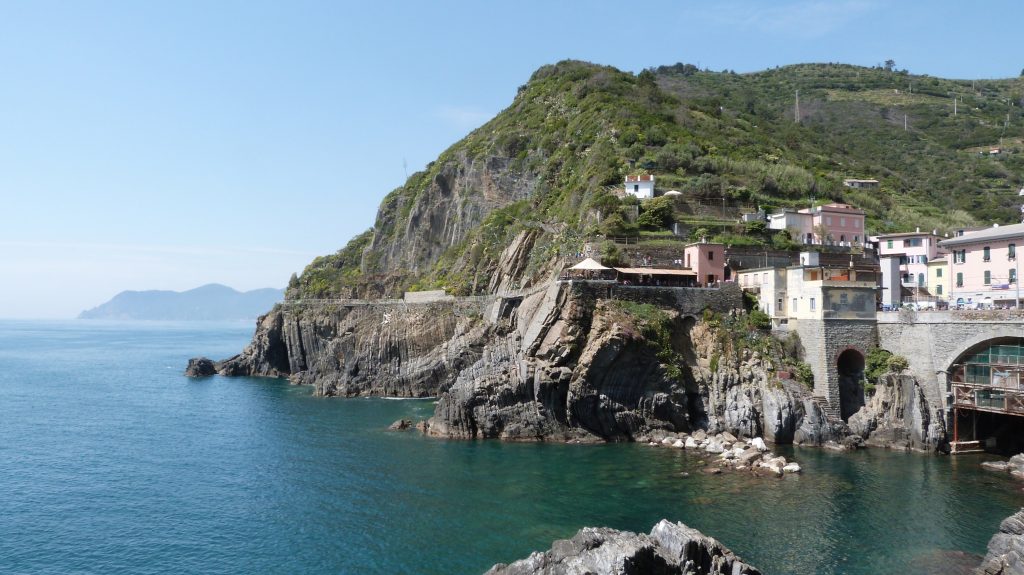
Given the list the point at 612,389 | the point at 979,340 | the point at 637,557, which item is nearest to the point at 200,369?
the point at 612,389

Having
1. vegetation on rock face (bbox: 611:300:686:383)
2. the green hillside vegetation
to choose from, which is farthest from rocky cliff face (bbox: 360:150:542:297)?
vegetation on rock face (bbox: 611:300:686:383)

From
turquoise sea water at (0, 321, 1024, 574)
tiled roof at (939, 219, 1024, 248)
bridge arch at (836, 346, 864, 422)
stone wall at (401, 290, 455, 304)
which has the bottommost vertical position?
turquoise sea water at (0, 321, 1024, 574)

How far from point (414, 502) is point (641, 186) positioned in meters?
48.8

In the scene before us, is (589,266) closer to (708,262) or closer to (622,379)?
(622,379)

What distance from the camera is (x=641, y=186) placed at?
255 feet

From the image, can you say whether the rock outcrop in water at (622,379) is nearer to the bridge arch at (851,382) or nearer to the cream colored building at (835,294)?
the bridge arch at (851,382)

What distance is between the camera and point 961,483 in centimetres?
4125

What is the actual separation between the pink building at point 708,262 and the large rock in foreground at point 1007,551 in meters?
34.4

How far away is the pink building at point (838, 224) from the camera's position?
73.7 metres

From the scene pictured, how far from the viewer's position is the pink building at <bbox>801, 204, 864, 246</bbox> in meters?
73.7

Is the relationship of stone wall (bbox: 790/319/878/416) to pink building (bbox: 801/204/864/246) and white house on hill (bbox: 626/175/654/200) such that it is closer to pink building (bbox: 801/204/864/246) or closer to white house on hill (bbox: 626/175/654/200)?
pink building (bbox: 801/204/864/246)

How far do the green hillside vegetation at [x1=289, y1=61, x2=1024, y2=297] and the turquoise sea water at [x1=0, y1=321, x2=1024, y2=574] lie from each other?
2937 cm

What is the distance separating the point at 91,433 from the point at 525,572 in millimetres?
52198

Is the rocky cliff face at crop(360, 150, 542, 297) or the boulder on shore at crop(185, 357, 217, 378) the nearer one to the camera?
the boulder on shore at crop(185, 357, 217, 378)
